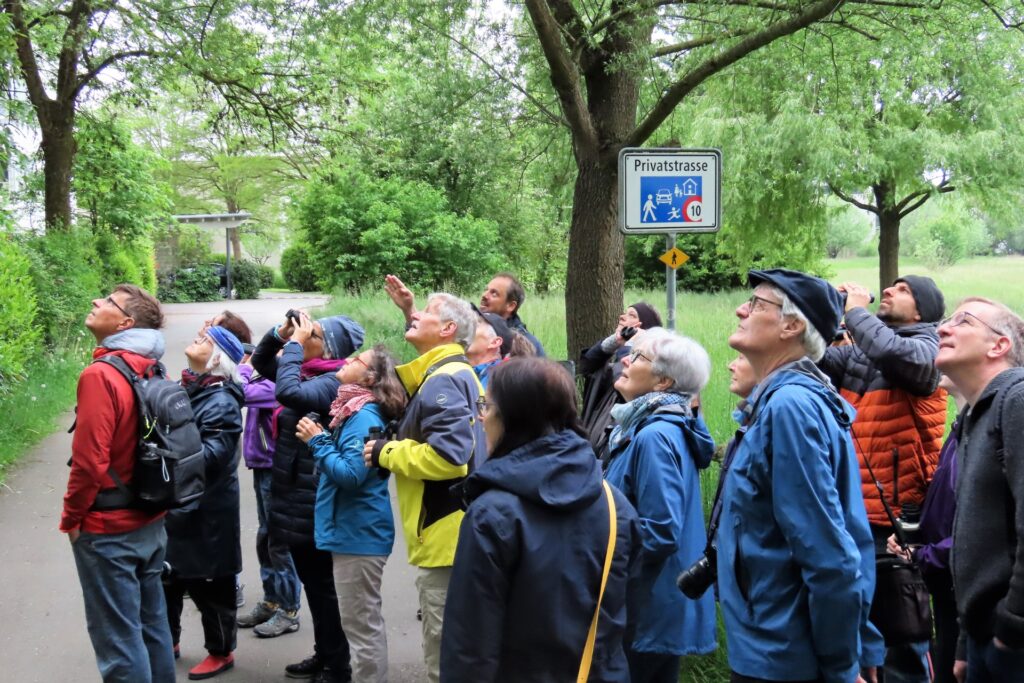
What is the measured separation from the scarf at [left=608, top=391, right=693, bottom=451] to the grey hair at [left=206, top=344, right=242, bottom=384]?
96.4 inches

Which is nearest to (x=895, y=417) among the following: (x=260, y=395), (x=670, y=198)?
(x=670, y=198)

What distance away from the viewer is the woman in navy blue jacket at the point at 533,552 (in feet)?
7.68

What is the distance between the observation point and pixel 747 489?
259cm

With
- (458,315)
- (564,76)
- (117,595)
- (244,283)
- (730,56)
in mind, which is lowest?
(117,595)

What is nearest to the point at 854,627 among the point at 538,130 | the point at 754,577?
the point at 754,577

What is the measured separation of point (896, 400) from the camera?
13.7ft

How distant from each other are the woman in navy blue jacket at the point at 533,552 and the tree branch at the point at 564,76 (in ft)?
16.8

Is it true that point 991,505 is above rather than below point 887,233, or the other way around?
below

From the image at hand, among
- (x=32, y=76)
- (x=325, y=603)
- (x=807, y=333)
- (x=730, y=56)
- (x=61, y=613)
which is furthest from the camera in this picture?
(x=32, y=76)

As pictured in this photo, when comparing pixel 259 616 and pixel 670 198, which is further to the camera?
pixel 670 198

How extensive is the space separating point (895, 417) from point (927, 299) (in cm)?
64

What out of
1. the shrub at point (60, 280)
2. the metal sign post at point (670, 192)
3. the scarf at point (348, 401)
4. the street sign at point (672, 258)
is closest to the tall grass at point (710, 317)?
the street sign at point (672, 258)

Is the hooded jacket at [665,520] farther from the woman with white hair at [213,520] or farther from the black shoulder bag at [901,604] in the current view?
the woman with white hair at [213,520]

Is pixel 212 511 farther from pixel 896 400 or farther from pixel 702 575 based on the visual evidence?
pixel 896 400
